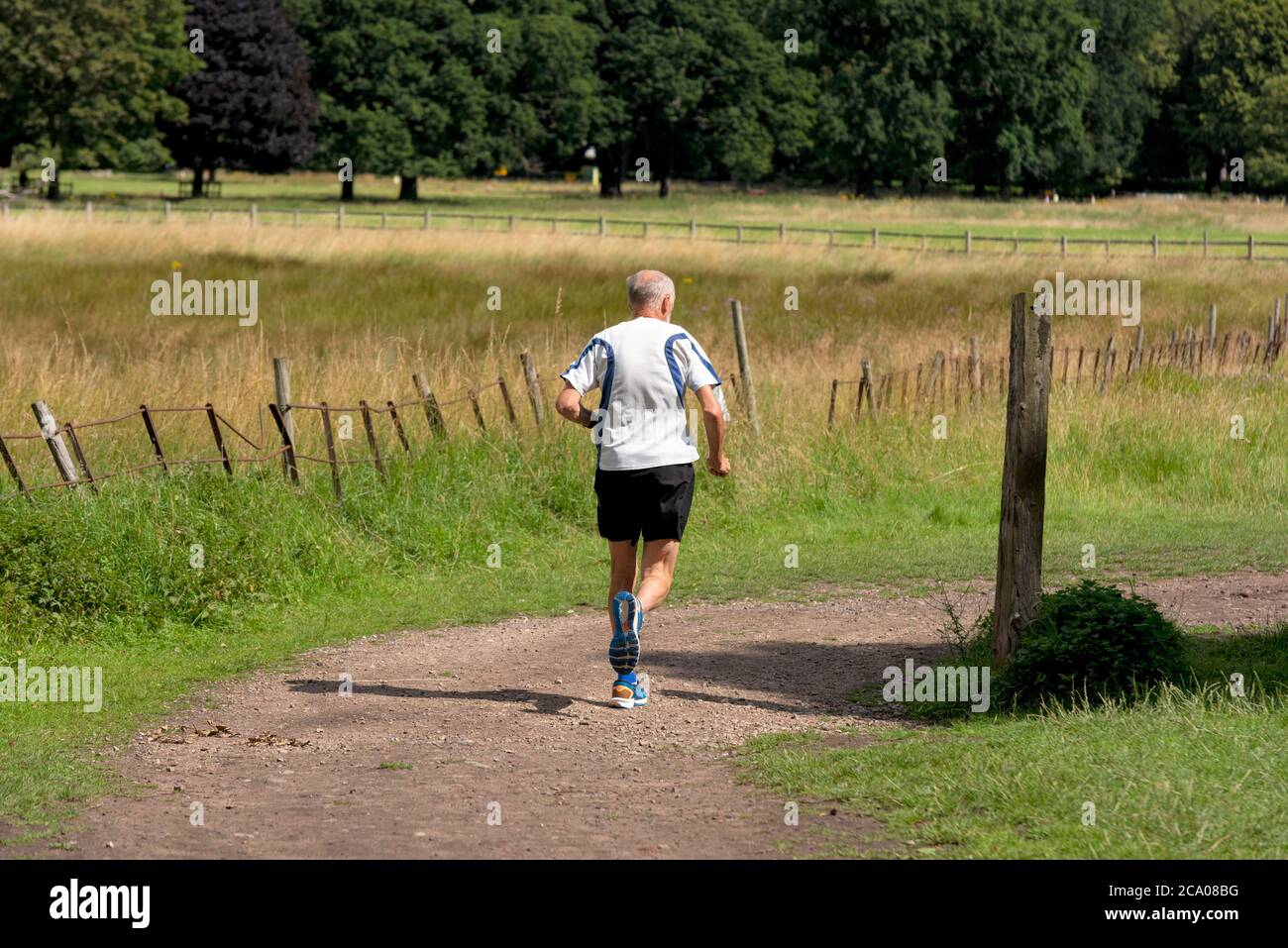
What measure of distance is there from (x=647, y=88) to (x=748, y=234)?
104ft

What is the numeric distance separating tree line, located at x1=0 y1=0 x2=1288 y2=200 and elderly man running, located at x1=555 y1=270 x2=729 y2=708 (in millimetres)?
66473

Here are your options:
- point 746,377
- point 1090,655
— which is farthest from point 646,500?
point 746,377

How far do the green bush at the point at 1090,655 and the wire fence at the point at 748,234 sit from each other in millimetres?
34584

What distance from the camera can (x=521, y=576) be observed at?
12.5 meters

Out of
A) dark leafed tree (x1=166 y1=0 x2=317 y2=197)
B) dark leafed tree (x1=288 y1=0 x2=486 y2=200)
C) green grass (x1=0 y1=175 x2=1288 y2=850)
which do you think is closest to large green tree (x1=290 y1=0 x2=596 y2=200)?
dark leafed tree (x1=288 y1=0 x2=486 y2=200)

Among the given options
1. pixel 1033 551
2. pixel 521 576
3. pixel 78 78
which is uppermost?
pixel 78 78

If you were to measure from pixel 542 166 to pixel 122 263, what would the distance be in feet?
281

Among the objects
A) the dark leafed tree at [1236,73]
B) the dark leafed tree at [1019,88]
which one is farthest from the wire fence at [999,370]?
the dark leafed tree at [1236,73]

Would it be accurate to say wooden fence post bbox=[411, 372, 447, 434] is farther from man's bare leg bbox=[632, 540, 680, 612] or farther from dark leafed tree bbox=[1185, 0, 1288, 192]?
dark leafed tree bbox=[1185, 0, 1288, 192]

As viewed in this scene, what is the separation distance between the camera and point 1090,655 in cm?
794

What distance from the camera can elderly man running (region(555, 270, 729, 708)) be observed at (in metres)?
7.68

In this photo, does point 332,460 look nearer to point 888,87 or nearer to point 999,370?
point 999,370
